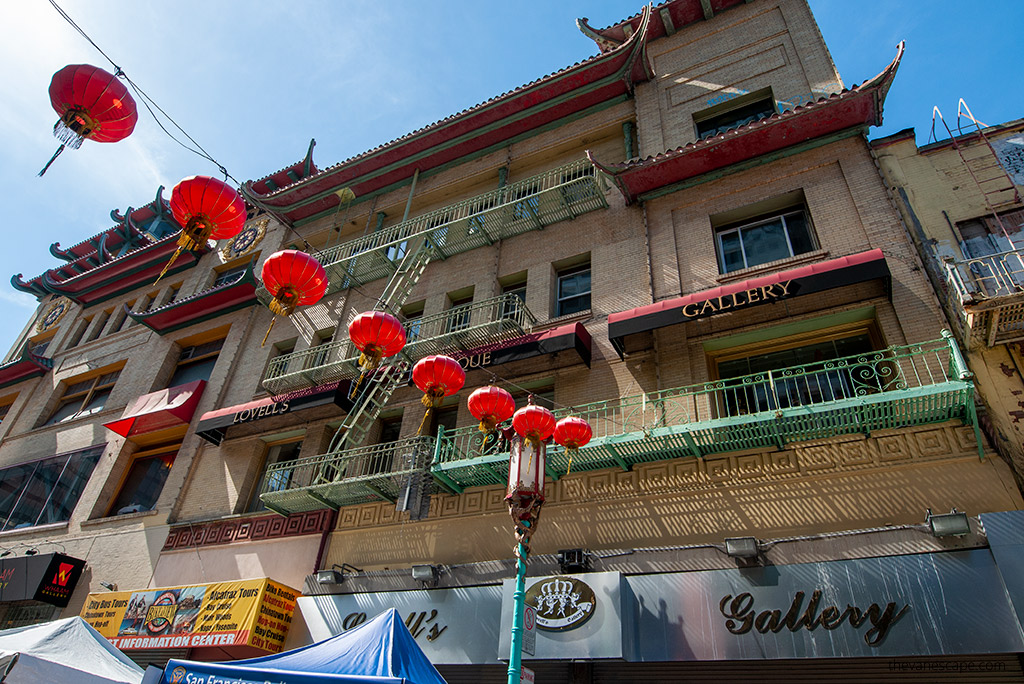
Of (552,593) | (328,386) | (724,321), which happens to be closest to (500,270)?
(328,386)

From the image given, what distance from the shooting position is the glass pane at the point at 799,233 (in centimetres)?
1278

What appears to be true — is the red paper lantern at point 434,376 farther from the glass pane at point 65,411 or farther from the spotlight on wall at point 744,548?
the glass pane at point 65,411

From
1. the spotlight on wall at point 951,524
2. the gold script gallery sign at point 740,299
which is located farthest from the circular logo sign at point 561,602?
the gold script gallery sign at point 740,299

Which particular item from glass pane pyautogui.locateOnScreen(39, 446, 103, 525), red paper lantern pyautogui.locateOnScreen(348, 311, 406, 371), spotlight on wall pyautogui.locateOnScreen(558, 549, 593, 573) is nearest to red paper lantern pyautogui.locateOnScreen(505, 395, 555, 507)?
spotlight on wall pyautogui.locateOnScreen(558, 549, 593, 573)

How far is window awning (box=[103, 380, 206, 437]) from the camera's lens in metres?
17.8

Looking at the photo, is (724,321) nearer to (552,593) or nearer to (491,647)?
(552,593)

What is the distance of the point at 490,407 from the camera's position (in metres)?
10.3

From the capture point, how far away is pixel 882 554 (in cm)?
807

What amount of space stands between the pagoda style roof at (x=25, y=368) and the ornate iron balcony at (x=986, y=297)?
1154 inches

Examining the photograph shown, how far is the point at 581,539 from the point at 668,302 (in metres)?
4.81

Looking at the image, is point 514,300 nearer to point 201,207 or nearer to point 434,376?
point 434,376

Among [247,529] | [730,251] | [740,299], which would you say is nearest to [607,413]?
[740,299]

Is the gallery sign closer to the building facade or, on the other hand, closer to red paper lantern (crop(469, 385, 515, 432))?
the building facade

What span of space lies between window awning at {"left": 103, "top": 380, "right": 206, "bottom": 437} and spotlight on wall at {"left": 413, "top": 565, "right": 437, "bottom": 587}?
35.3 feet
